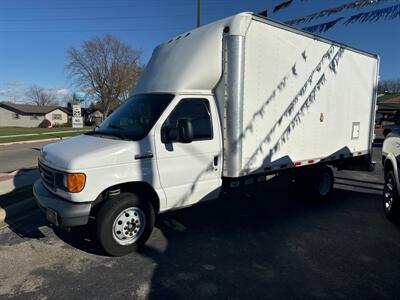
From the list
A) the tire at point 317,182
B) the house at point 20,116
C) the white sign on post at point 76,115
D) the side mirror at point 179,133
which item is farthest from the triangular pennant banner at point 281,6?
the house at point 20,116

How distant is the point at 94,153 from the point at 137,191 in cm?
81

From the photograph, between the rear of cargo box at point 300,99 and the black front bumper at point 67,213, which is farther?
the rear of cargo box at point 300,99

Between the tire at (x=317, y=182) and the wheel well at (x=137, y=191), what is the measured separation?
3.40 meters

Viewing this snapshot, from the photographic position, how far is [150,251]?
432 cm

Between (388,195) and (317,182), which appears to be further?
(317,182)

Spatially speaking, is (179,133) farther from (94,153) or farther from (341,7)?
(341,7)

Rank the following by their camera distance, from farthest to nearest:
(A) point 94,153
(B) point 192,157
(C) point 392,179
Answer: (C) point 392,179 → (B) point 192,157 → (A) point 94,153

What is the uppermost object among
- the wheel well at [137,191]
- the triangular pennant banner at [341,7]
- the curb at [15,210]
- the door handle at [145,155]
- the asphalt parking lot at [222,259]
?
the triangular pennant banner at [341,7]

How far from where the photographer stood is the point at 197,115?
4.60 meters

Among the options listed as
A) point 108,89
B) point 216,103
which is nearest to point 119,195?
point 216,103

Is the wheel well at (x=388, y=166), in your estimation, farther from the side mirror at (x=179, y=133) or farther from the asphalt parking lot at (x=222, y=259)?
the side mirror at (x=179, y=133)

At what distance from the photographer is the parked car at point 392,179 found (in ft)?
17.3

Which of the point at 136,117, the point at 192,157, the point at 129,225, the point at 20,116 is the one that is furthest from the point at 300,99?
the point at 20,116

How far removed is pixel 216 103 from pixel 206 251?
2.20m
